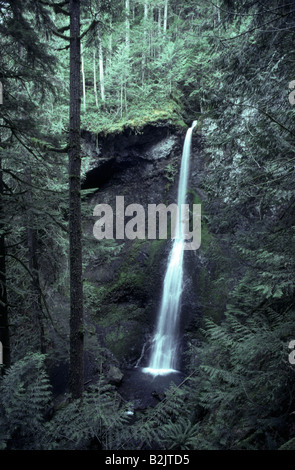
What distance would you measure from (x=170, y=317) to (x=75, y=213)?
9451 millimetres

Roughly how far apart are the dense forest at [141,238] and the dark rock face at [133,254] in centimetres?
9

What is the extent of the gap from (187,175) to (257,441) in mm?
14939

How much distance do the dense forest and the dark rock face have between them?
89 millimetres

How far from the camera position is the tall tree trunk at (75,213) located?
209 inches

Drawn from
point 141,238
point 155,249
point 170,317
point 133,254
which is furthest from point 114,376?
point 141,238

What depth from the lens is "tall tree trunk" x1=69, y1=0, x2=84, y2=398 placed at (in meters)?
5.32

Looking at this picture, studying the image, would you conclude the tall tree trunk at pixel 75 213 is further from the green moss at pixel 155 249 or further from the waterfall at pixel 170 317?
the green moss at pixel 155 249

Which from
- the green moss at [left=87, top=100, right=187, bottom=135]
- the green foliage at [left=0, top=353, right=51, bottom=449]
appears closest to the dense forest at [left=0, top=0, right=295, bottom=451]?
the green foliage at [left=0, top=353, right=51, bottom=449]

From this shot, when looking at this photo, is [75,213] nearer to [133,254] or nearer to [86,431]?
[86,431]

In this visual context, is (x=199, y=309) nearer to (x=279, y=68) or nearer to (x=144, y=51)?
(x=279, y=68)

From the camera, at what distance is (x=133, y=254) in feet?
52.1

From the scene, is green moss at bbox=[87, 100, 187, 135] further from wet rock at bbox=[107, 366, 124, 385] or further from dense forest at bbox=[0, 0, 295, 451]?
wet rock at bbox=[107, 366, 124, 385]

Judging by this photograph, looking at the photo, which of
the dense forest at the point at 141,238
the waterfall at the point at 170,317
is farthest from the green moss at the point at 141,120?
the waterfall at the point at 170,317
